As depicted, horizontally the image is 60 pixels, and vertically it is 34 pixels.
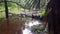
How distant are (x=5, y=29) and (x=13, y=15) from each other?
1.36 metres

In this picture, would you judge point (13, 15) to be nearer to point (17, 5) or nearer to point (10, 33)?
point (17, 5)

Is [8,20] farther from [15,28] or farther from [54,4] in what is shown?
[54,4]

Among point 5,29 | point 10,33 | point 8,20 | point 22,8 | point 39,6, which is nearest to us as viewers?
point 10,33

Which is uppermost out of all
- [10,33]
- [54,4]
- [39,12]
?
[54,4]

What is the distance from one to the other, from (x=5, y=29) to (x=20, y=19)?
1064 mm

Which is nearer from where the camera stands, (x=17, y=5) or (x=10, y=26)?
(x=10, y=26)

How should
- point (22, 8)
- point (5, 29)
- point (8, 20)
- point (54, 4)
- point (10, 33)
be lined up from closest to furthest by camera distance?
point (54, 4), point (10, 33), point (5, 29), point (8, 20), point (22, 8)

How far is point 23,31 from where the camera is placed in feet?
12.3

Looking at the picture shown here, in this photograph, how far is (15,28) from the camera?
159 inches

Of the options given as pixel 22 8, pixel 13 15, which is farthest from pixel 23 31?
pixel 22 8

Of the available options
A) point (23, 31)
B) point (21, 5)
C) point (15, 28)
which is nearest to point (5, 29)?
point (15, 28)

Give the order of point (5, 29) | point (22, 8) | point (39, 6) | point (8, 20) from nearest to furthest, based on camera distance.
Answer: point (5, 29)
point (8, 20)
point (39, 6)
point (22, 8)

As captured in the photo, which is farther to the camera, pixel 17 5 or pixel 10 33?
pixel 17 5

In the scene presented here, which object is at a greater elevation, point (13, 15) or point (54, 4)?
point (54, 4)
